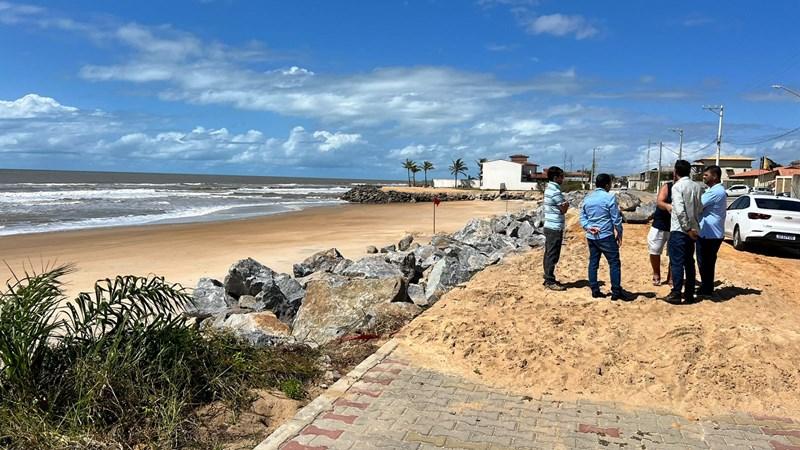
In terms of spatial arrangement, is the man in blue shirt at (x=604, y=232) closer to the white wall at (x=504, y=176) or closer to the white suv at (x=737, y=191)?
the white suv at (x=737, y=191)

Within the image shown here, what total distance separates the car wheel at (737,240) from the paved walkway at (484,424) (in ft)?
32.3

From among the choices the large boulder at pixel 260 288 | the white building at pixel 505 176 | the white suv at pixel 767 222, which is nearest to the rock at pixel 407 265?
the large boulder at pixel 260 288

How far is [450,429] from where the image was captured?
4.22 m

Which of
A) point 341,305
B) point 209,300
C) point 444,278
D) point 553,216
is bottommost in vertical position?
point 209,300

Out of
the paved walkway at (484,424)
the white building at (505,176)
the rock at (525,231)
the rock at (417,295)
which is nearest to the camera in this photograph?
the paved walkway at (484,424)

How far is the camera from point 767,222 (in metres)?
12.6

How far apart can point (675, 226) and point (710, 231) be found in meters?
0.47

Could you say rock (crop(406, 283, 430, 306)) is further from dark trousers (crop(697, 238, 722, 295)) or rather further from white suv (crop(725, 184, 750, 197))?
white suv (crop(725, 184, 750, 197))

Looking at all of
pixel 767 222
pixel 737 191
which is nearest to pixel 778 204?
pixel 767 222

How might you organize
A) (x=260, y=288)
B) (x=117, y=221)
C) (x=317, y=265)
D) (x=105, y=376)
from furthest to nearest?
(x=117, y=221) → (x=317, y=265) → (x=260, y=288) → (x=105, y=376)

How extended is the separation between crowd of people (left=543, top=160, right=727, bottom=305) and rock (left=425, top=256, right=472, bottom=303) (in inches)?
60.1

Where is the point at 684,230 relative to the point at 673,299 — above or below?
above

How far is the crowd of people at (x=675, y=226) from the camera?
6.91 m

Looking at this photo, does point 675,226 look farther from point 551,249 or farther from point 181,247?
point 181,247
